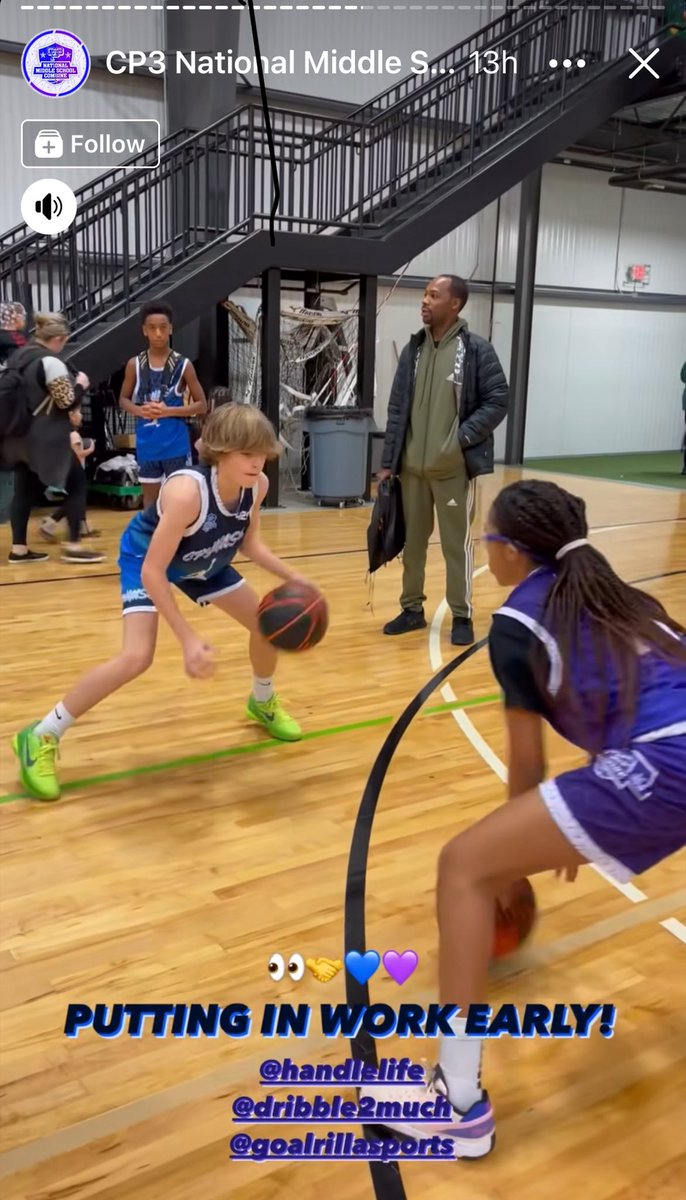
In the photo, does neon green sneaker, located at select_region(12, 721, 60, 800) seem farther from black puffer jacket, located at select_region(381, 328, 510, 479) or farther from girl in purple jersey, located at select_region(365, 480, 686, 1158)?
black puffer jacket, located at select_region(381, 328, 510, 479)

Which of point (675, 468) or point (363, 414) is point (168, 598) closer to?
point (363, 414)

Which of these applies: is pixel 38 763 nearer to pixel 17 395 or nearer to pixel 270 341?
pixel 17 395

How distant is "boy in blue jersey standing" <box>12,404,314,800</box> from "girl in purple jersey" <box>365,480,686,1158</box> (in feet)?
4.16

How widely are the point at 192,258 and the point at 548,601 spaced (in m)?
8.27

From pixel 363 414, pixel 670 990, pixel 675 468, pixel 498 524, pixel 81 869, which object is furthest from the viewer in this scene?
pixel 675 468

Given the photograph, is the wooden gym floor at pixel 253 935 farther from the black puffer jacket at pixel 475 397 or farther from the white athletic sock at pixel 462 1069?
the black puffer jacket at pixel 475 397

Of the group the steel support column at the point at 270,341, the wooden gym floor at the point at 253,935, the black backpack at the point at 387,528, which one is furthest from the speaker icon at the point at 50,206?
the wooden gym floor at the point at 253,935

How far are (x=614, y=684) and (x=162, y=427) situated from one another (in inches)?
230

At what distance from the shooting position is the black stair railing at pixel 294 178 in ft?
30.9

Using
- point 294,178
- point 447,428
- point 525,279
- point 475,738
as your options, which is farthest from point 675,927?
point 525,279

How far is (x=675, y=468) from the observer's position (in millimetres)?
15109

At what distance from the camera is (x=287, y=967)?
2535 mm

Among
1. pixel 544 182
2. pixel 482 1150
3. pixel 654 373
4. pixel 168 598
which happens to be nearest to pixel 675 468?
pixel 654 373

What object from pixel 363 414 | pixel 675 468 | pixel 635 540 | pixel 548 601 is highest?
pixel 548 601
